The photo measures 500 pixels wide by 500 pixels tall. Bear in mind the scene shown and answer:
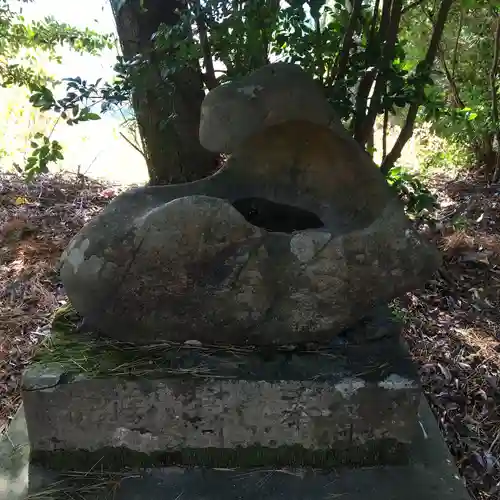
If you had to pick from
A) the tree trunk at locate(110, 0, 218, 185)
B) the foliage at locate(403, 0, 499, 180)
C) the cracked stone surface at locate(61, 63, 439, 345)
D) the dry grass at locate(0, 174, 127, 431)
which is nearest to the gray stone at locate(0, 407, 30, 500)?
the dry grass at locate(0, 174, 127, 431)

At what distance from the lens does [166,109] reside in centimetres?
301

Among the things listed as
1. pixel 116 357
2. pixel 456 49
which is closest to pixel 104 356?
pixel 116 357

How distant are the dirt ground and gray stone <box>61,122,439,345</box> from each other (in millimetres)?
506

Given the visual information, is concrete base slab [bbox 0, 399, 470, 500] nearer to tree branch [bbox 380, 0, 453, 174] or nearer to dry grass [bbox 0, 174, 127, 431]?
dry grass [bbox 0, 174, 127, 431]

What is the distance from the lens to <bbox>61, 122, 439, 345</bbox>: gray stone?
1760mm

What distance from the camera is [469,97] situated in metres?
4.40

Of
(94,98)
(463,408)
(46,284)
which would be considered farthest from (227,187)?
(46,284)

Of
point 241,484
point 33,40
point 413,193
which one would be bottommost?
point 241,484

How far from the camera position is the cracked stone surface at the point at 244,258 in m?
1.75

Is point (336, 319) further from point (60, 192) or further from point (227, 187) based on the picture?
point (60, 192)

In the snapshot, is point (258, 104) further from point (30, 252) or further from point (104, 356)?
point (30, 252)

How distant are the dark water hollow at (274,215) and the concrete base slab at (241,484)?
2.50 ft

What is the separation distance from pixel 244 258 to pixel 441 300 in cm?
179

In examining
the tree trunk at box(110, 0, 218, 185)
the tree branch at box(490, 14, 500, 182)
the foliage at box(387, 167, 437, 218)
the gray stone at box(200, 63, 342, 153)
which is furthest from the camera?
the tree branch at box(490, 14, 500, 182)
